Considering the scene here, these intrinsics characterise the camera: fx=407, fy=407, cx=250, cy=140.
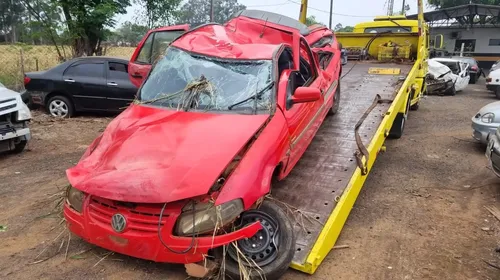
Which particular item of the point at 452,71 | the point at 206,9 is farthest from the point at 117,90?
the point at 206,9

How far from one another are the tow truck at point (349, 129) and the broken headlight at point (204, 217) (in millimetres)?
776

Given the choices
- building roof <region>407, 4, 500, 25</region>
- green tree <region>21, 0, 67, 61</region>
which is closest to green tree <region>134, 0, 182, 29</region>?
green tree <region>21, 0, 67, 61</region>

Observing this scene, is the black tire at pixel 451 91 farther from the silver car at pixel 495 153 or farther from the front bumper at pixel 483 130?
the silver car at pixel 495 153

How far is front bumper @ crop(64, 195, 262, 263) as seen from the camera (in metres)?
3.07

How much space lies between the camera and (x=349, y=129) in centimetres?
603

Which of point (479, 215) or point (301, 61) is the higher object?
point (301, 61)

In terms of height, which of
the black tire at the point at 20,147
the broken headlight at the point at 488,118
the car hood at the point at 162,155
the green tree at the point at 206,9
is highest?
the green tree at the point at 206,9

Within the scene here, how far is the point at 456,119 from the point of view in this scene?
10.8m

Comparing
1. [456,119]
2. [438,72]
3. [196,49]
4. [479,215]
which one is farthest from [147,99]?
[438,72]

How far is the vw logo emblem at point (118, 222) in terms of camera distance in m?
3.17

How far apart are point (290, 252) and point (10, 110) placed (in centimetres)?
559

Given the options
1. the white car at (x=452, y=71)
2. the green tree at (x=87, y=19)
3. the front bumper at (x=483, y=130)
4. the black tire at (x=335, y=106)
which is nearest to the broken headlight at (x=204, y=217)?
the black tire at (x=335, y=106)

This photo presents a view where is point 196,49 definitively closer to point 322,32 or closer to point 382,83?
point 322,32

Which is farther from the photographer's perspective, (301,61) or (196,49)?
(301,61)
